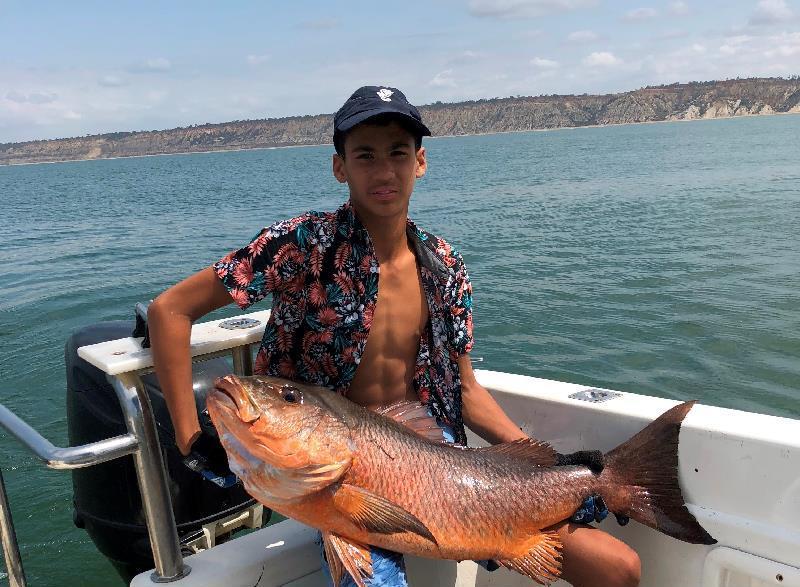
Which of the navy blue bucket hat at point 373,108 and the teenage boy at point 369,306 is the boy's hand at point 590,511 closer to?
the teenage boy at point 369,306

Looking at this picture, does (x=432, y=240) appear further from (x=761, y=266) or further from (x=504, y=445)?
(x=761, y=266)

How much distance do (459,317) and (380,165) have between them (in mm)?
732

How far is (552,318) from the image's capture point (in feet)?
39.4

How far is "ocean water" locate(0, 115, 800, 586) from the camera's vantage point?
8.41m

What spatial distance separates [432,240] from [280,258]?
0.74m

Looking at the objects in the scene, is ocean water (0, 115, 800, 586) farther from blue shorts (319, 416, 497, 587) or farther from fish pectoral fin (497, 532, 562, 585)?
fish pectoral fin (497, 532, 562, 585)

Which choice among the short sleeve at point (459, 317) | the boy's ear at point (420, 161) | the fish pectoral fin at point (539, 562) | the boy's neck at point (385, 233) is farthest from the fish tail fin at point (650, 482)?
the boy's ear at point (420, 161)

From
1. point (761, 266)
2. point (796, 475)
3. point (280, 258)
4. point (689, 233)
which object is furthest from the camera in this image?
point (689, 233)

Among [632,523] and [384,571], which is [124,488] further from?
[632,523]

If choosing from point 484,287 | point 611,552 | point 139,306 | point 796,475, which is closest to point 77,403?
point 139,306

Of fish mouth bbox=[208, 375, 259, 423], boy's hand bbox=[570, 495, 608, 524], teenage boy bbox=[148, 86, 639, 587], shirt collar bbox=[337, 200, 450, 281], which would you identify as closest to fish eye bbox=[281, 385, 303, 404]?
fish mouth bbox=[208, 375, 259, 423]

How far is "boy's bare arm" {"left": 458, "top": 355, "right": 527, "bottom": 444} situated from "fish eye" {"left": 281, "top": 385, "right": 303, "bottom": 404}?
1.11 metres

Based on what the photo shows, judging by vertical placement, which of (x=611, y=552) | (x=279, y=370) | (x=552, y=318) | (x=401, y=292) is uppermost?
(x=401, y=292)

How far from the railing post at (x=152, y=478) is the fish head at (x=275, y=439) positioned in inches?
22.1
